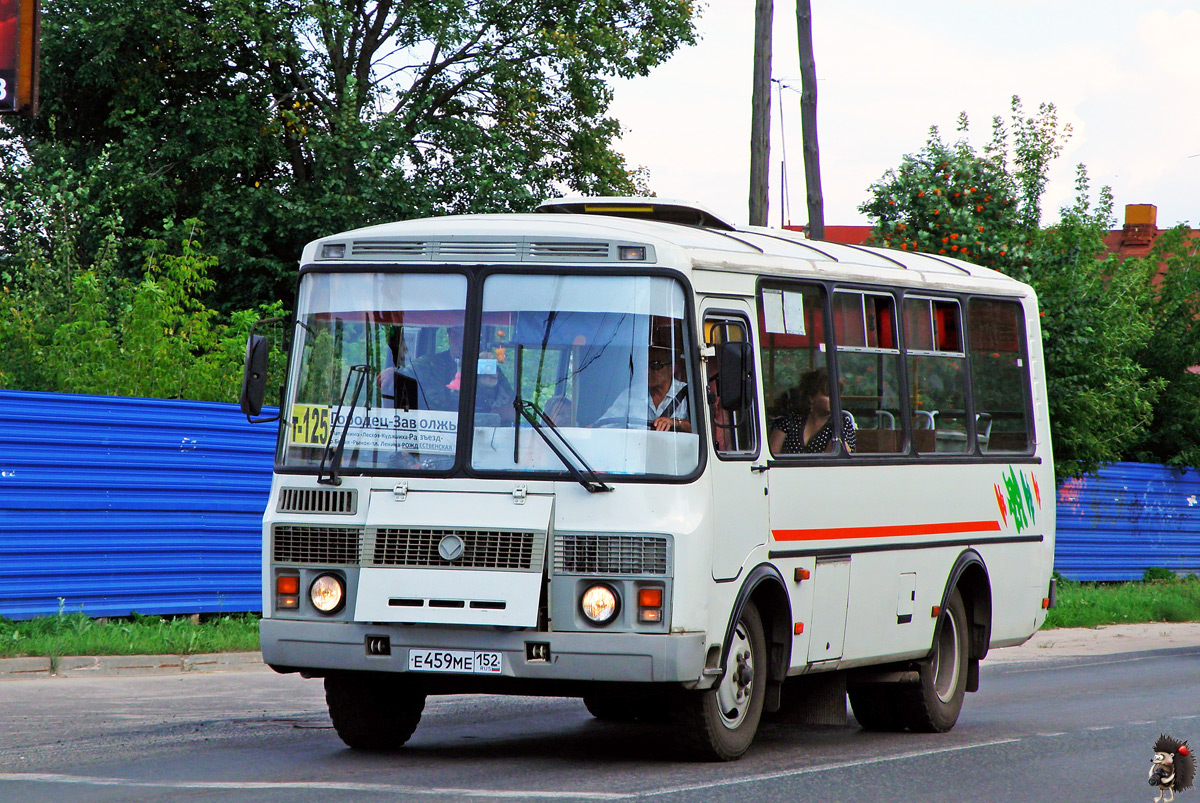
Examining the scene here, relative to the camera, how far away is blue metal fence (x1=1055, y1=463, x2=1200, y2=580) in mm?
25484

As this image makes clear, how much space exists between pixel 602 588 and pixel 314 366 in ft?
6.62

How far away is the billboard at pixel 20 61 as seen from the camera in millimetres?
13250

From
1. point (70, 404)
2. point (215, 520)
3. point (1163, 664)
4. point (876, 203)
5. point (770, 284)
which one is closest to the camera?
point (770, 284)

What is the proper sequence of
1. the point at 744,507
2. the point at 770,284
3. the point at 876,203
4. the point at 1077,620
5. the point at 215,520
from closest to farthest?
the point at 744,507
the point at 770,284
the point at 215,520
the point at 1077,620
the point at 876,203

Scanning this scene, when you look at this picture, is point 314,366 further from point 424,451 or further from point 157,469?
point 157,469

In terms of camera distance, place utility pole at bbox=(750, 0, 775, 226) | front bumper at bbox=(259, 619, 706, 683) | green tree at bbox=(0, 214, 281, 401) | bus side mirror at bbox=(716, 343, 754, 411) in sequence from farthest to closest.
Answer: utility pole at bbox=(750, 0, 775, 226)
green tree at bbox=(0, 214, 281, 401)
bus side mirror at bbox=(716, 343, 754, 411)
front bumper at bbox=(259, 619, 706, 683)

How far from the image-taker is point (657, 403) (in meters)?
8.34

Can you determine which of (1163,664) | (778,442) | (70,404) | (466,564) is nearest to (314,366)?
(466,564)

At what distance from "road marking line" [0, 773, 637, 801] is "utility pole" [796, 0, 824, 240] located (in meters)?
13.8

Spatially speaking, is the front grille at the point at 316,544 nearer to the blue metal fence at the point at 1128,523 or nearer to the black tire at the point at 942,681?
the black tire at the point at 942,681

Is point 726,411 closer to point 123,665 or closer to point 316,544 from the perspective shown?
point 316,544

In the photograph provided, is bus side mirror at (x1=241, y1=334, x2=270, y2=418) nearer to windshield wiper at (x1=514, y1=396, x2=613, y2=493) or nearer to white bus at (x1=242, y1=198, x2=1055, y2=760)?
white bus at (x1=242, y1=198, x2=1055, y2=760)

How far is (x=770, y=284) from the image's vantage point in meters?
9.48

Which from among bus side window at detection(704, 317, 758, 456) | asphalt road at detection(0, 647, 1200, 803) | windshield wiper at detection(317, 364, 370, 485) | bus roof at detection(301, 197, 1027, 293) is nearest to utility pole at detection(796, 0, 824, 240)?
asphalt road at detection(0, 647, 1200, 803)
